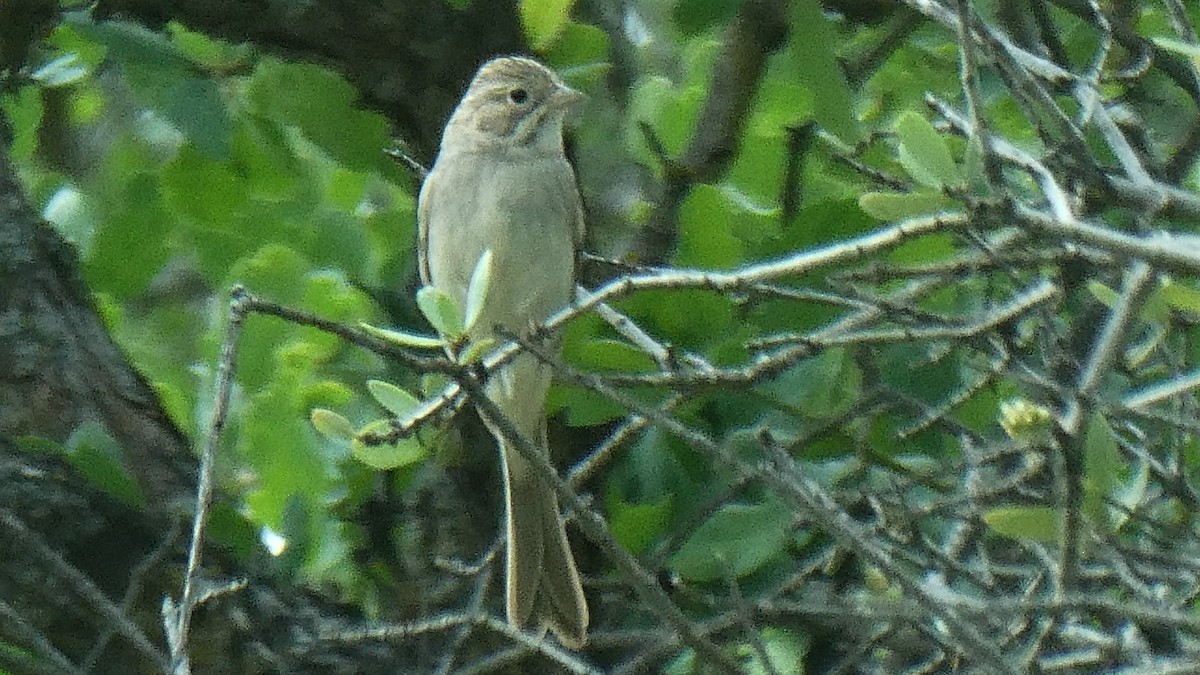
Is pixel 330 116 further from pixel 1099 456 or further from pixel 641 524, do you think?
pixel 1099 456

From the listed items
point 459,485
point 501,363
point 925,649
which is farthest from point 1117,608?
point 459,485

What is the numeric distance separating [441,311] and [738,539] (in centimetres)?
127

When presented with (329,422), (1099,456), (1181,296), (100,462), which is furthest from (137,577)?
(1181,296)

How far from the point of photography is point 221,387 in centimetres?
186

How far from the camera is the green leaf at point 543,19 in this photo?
12.7 feet

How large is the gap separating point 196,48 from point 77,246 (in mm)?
558

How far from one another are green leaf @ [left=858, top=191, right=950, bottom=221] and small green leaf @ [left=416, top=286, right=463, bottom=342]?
54 centimetres

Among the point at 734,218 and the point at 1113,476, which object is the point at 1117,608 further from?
the point at 734,218

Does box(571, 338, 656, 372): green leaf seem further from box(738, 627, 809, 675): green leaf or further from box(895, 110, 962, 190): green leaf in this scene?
box(895, 110, 962, 190): green leaf

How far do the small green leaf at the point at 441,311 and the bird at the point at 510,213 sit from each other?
1655mm

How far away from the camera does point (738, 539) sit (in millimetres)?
3287

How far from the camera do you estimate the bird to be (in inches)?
158

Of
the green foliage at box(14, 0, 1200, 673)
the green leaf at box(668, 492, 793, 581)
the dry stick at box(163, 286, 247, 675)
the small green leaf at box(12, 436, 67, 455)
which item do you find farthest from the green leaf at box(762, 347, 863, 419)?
the dry stick at box(163, 286, 247, 675)

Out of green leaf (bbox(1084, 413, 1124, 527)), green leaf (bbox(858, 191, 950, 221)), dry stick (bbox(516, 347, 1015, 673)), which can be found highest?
green leaf (bbox(858, 191, 950, 221))
